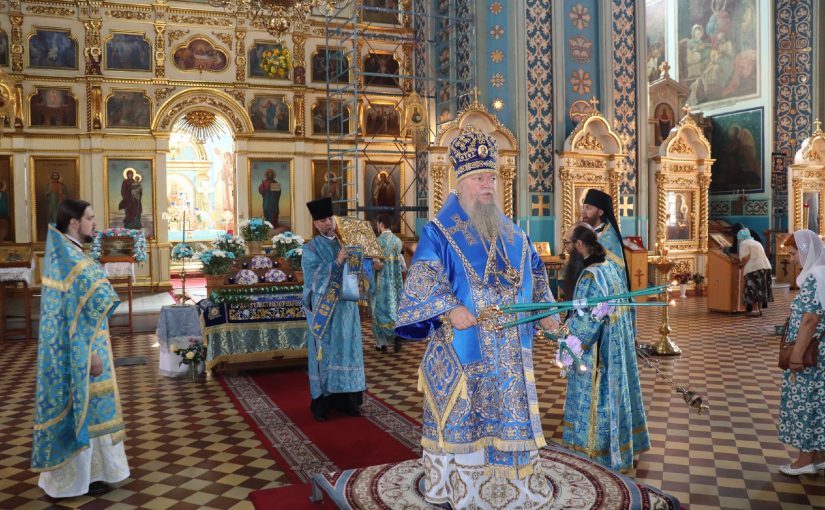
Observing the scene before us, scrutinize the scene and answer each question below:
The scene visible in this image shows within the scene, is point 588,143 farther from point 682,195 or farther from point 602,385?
point 602,385

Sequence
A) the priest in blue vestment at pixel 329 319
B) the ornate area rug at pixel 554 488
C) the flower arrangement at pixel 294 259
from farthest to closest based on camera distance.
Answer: the flower arrangement at pixel 294 259
the priest in blue vestment at pixel 329 319
the ornate area rug at pixel 554 488

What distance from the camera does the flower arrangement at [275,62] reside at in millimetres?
14766

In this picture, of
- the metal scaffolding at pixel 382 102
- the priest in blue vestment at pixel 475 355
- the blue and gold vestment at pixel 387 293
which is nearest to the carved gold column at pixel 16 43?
the metal scaffolding at pixel 382 102

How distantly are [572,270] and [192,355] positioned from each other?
4.24 metres

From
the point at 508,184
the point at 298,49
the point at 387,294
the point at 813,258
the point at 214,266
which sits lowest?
the point at 387,294

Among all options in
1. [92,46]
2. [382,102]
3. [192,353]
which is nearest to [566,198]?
[382,102]

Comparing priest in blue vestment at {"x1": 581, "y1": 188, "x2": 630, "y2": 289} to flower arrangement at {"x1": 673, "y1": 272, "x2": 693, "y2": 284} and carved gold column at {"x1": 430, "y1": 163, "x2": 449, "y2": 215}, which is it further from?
flower arrangement at {"x1": 673, "y1": 272, "x2": 693, "y2": 284}

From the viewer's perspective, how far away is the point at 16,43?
13.6 meters

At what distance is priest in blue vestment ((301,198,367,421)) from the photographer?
557 centimetres

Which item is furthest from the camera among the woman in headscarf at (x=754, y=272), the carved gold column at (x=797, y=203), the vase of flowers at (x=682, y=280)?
the carved gold column at (x=797, y=203)

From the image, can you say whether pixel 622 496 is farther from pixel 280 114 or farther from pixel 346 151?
pixel 280 114

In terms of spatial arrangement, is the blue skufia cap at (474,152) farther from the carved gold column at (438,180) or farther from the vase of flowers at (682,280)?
the vase of flowers at (682,280)

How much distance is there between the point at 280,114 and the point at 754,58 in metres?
12.2

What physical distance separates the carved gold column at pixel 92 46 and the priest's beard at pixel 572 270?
41.1 ft
